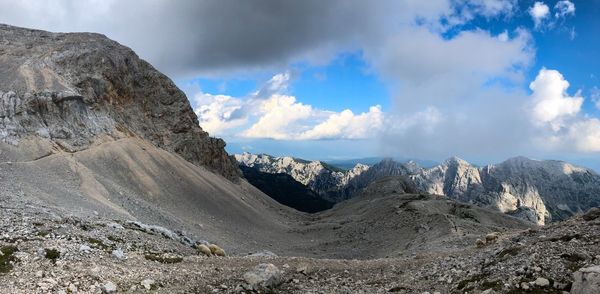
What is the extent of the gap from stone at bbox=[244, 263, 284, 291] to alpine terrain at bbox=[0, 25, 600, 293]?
9cm

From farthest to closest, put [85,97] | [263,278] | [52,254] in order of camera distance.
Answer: [85,97] < [263,278] < [52,254]

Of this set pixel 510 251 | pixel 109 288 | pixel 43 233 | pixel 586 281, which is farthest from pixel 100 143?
pixel 586 281

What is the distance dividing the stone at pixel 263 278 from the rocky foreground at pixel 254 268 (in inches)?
2.3

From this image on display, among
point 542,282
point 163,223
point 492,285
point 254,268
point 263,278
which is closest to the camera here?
point 542,282

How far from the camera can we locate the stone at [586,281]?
1803 cm

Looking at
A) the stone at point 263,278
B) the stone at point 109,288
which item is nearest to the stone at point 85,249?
the stone at point 109,288

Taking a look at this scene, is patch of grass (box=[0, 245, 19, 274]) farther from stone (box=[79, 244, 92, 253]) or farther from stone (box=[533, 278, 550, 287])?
stone (box=[533, 278, 550, 287])

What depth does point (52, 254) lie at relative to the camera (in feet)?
79.7

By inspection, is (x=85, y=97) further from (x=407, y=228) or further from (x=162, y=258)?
(x=162, y=258)

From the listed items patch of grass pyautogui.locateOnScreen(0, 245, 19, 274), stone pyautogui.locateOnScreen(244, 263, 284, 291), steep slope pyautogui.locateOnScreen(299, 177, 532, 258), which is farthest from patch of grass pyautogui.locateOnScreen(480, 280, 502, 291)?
steep slope pyautogui.locateOnScreen(299, 177, 532, 258)

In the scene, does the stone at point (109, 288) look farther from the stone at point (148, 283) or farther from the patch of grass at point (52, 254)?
the patch of grass at point (52, 254)

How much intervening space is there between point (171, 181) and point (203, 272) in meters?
74.2

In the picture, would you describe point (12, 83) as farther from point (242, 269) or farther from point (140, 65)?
point (242, 269)

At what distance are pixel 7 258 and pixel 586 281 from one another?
27.6 m
